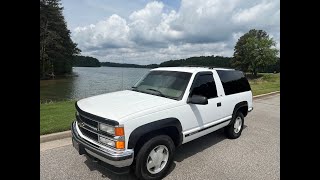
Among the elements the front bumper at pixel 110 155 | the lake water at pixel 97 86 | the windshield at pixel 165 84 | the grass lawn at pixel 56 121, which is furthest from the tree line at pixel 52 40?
the front bumper at pixel 110 155

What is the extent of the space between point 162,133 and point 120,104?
33.8 inches

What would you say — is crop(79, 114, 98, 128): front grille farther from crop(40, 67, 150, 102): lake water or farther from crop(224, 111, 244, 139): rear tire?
crop(224, 111, 244, 139): rear tire

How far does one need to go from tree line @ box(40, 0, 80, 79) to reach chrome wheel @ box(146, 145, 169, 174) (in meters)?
45.5

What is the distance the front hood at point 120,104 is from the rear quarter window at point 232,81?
6.29ft

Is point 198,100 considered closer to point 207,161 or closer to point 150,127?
point 150,127

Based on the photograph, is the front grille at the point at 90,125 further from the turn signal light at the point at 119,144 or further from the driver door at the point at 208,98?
the driver door at the point at 208,98

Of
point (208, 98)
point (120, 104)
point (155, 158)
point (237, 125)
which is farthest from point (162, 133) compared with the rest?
point (237, 125)

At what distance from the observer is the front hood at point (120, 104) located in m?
3.57

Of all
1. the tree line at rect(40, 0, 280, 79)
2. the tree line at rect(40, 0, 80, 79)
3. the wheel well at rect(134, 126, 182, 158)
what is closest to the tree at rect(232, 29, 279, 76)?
the tree line at rect(40, 0, 280, 79)

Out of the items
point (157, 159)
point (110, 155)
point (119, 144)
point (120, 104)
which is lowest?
point (157, 159)

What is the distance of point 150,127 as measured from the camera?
363 cm
